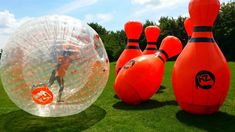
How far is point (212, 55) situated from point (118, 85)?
1912mm

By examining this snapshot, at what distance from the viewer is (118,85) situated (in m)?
6.15

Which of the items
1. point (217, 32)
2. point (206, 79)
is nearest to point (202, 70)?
point (206, 79)

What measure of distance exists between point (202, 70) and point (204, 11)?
936 millimetres

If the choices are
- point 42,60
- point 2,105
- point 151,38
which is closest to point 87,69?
point 42,60

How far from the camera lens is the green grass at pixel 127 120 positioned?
4660 mm

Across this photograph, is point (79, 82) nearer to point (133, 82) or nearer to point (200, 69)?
point (133, 82)

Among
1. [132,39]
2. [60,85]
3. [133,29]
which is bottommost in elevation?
[60,85]

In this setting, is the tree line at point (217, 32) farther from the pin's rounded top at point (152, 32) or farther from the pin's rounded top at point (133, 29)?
the pin's rounded top at point (133, 29)

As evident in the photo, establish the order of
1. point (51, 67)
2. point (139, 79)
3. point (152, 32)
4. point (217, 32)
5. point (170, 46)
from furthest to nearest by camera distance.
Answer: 1. point (217, 32)
2. point (152, 32)
3. point (170, 46)
4. point (139, 79)
5. point (51, 67)

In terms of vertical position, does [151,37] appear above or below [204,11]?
below

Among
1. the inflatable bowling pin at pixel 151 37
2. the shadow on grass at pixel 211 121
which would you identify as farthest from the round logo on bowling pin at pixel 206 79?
the inflatable bowling pin at pixel 151 37

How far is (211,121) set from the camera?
15.9ft

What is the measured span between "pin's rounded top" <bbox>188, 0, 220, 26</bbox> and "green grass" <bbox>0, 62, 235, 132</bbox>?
1.47 m

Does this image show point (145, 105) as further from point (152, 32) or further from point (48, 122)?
point (152, 32)
